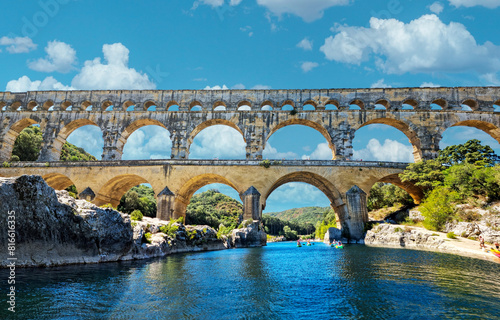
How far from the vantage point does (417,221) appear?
89.2ft

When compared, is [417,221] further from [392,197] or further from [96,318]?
[96,318]

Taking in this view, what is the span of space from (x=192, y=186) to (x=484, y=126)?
112 feet

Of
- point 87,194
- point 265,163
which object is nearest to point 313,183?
point 265,163

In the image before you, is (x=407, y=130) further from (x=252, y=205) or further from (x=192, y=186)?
(x=192, y=186)

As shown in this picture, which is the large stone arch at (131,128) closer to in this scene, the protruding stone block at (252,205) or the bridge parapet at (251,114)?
the bridge parapet at (251,114)

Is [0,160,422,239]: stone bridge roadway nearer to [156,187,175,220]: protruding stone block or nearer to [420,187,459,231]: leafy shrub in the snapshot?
[156,187,175,220]: protruding stone block

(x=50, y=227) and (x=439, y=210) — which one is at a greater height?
(x=50, y=227)

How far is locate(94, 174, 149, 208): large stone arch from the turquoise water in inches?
805

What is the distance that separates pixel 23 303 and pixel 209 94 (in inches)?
1236

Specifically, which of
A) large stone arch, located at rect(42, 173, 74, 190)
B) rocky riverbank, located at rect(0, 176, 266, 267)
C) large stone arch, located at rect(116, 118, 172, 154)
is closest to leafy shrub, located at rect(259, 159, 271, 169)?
large stone arch, located at rect(116, 118, 172, 154)

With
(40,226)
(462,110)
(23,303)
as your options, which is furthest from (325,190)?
(23,303)

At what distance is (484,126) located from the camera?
1308 inches

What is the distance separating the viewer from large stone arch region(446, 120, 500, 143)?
1273 inches

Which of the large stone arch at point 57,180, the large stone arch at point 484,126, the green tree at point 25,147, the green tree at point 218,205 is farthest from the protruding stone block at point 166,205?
the green tree at point 218,205
